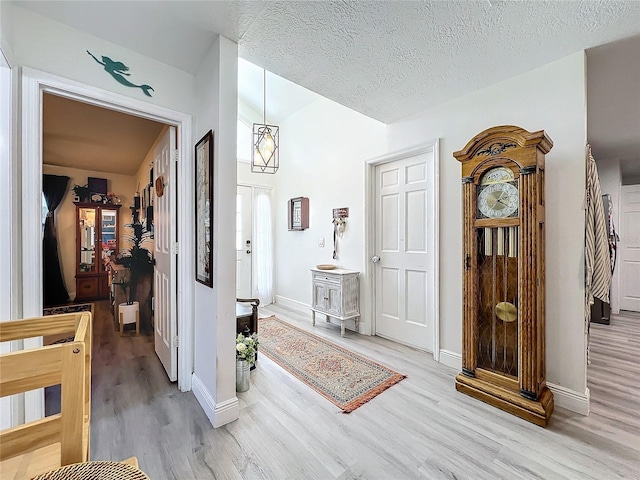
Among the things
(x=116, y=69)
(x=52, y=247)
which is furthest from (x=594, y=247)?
(x=52, y=247)

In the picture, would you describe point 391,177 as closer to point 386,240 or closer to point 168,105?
point 386,240

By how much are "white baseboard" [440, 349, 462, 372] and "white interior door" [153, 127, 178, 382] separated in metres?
2.38

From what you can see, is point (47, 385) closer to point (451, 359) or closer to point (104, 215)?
point (451, 359)

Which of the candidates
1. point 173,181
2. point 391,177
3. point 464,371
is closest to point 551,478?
point 464,371

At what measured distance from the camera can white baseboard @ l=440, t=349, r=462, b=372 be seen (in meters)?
2.52

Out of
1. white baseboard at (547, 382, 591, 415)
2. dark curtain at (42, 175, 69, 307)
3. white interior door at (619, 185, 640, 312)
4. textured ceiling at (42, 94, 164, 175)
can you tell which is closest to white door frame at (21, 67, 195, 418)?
textured ceiling at (42, 94, 164, 175)

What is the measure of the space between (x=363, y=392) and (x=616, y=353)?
2828mm

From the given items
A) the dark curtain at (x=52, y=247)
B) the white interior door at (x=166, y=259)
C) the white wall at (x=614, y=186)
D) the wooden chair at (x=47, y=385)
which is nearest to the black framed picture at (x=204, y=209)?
the white interior door at (x=166, y=259)

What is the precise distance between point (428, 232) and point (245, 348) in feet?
6.84

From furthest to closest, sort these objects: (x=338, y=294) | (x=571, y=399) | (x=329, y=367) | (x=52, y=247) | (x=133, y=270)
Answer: (x=52, y=247) → (x=133, y=270) → (x=338, y=294) → (x=329, y=367) → (x=571, y=399)

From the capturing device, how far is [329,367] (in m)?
2.57

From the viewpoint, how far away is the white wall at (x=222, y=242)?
1.79 meters

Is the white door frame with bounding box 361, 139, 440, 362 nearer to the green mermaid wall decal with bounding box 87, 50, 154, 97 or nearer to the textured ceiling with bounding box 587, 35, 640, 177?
the textured ceiling with bounding box 587, 35, 640, 177

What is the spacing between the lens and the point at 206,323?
1953 mm
